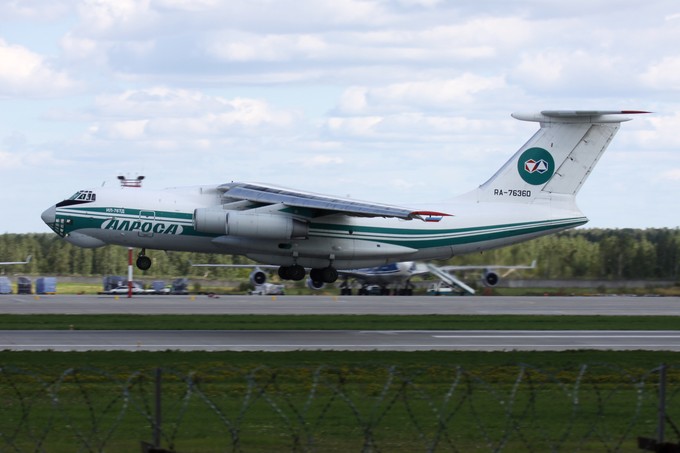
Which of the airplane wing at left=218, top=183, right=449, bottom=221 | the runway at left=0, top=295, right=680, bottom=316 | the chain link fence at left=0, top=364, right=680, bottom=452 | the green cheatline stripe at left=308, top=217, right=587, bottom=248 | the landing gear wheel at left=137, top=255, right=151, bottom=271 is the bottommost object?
the chain link fence at left=0, top=364, right=680, bottom=452

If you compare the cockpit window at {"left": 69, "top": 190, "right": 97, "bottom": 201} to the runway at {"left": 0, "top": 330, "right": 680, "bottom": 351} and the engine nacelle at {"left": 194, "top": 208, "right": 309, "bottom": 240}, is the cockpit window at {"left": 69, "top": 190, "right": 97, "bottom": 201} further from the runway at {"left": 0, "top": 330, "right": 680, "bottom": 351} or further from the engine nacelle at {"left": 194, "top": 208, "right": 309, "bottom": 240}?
the runway at {"left": 0, "top": 330, "right": 680, "bottom": 351}

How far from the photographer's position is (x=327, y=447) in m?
12.3

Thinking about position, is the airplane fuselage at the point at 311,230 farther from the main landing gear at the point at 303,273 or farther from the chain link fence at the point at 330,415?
the chain link fence at the point at 330,415

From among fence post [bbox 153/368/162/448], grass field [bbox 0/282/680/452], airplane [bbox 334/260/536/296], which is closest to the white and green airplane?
grass field [bbox 0/282/680/452]

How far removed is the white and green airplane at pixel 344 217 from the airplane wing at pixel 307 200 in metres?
0.03

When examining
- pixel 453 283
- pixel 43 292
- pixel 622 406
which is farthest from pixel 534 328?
pixel 43 292

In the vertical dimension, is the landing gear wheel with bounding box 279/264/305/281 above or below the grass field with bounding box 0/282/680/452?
above

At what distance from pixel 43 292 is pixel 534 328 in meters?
35.6

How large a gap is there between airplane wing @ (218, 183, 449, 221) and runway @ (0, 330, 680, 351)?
134 inches

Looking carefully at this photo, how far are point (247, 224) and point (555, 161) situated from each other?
979 cm

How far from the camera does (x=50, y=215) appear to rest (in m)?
30.7

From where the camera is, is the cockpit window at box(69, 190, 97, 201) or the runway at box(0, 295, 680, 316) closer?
the cockpit window at box(69, 190, 97, 201)

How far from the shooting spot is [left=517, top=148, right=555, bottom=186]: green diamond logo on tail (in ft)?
106

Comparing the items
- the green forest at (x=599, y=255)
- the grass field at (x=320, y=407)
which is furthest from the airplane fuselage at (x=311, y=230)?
the green forest at (x=599, y=255)
